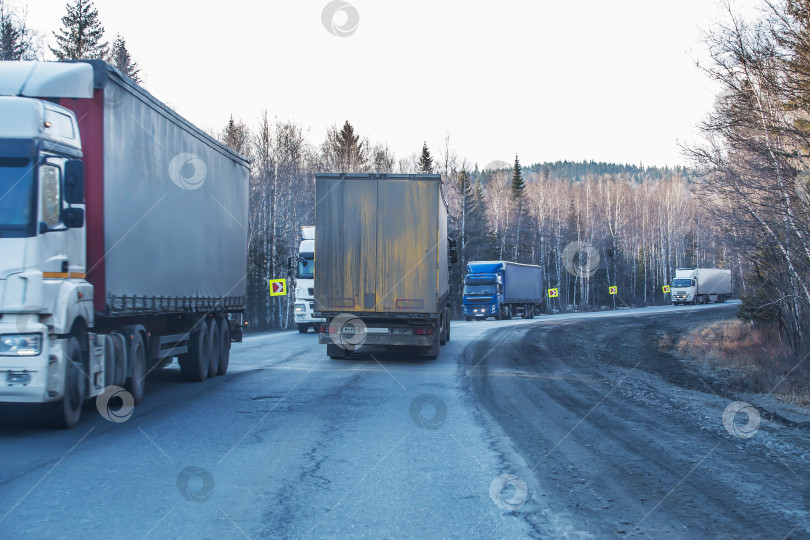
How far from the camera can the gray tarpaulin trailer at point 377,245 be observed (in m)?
16.1

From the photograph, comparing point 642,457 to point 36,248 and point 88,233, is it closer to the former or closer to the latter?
point 36,248

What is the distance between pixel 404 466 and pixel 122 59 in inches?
1824

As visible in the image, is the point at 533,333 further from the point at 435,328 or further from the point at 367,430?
the point at 367,430

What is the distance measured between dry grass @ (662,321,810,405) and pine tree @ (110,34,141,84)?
37021 mm

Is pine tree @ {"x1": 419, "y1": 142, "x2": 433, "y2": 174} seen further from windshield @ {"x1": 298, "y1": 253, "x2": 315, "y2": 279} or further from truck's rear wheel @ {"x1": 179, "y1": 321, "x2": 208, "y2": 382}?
truck's rear wheel @ {"x1": 179, "y1": 321, "x2": 208, "y2": 382}

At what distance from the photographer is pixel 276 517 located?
4980mm

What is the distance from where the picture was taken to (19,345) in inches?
285

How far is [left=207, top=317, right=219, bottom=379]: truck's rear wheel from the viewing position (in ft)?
44.0

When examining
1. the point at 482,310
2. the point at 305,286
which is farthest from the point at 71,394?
the point at 482,310

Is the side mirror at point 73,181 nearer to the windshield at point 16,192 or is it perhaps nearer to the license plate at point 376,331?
the windshield at point 16,192

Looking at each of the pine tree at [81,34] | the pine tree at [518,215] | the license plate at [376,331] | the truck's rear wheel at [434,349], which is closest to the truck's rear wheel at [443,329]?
the truck's rear wheel at [434,349]

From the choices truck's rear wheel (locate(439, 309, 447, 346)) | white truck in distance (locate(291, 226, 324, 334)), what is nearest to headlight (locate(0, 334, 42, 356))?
truck's rear wheel (locate(439, 309, 447, 346))

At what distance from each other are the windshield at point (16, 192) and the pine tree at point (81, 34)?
39.0 meters

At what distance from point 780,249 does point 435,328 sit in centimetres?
804
